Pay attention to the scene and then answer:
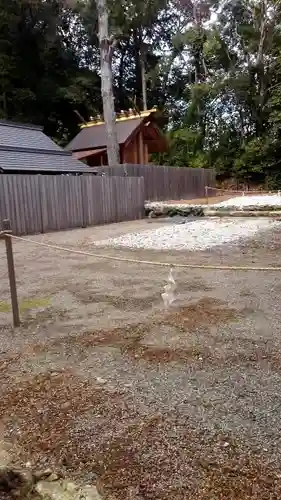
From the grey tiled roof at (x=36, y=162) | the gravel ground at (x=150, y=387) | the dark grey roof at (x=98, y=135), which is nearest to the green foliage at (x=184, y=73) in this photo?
the dark grey roof at (x=98, y=135)

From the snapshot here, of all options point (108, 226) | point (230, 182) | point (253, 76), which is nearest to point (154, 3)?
point (253, 76)

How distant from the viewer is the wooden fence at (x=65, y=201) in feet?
33.9

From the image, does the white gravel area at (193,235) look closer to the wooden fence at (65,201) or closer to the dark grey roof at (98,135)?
the wooden fence at (65,201)

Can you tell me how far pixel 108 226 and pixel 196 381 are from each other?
9987mm

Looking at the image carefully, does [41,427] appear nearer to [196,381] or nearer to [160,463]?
[160,463]

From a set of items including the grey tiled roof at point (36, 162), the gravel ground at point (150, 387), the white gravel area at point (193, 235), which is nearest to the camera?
the gravel ground at point (150, 387)

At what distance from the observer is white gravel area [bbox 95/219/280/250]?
8008 mm

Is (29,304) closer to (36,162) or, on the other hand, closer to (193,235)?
(193,235)

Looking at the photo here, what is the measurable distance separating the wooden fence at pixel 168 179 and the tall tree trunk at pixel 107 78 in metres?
1.12

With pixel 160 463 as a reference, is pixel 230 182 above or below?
above

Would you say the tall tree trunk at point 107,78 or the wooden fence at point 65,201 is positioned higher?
the tall tree trunk at point 107,78

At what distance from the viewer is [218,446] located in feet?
6.07

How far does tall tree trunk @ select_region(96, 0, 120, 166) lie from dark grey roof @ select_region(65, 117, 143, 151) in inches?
119

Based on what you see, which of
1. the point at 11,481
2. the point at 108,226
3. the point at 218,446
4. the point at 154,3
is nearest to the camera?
the point at 11,481
